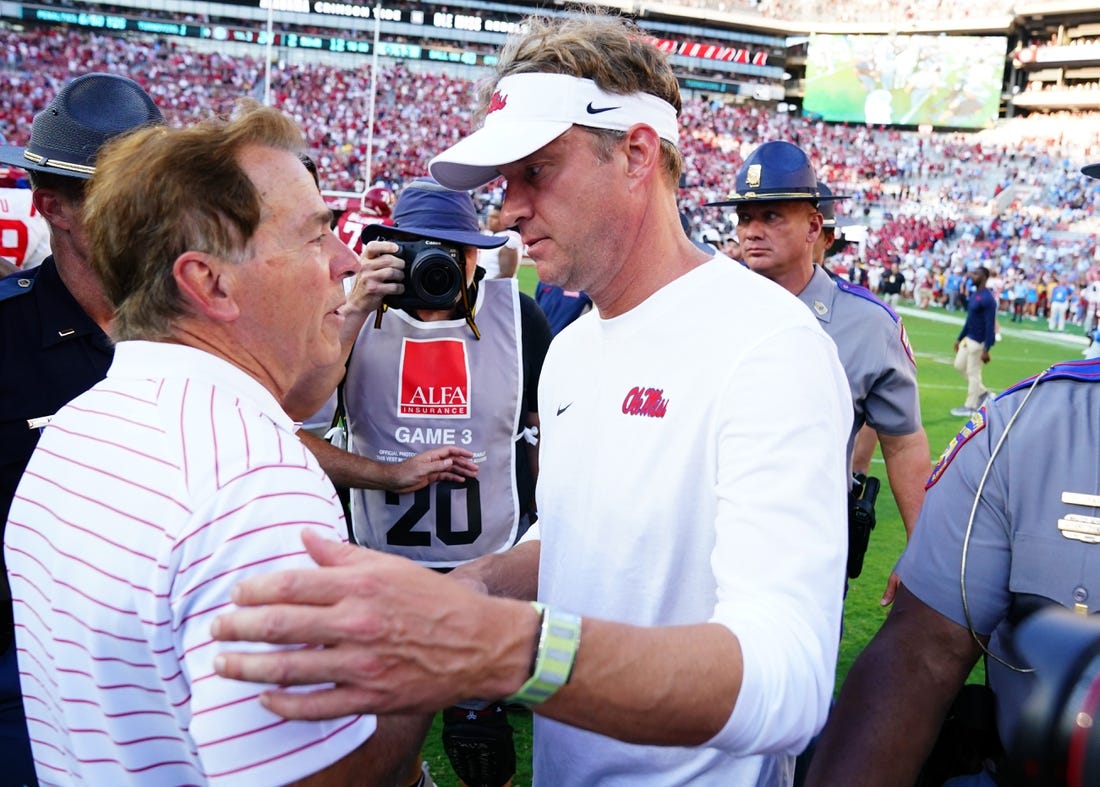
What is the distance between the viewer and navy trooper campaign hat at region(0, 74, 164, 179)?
2838mm

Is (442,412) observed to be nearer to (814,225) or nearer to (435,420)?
(435,420)

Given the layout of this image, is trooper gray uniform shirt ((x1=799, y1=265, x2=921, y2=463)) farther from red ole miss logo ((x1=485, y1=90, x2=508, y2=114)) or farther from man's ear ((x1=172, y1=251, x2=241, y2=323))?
man's ear ((x1=172, y1=251, x2=241, y2=323))

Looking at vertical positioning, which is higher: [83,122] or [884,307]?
[83,122]

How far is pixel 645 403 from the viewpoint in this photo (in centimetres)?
174

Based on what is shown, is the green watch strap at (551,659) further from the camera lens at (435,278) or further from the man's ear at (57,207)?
the man's ear at (57,207)

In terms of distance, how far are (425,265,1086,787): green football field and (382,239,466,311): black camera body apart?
1993 millimetres

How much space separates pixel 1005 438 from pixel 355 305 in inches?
83.6

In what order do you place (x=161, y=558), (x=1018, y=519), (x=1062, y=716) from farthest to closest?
(x=1018, y=519)
(x=161, y=558)
(x=1062, y=716)

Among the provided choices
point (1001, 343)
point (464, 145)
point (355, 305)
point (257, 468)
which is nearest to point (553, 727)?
point (257, 468)

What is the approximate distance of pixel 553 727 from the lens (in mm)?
1918

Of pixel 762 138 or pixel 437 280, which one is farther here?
pixel 762 138

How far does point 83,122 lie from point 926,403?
460 inches

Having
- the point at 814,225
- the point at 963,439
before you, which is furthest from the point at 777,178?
the point at 963,439

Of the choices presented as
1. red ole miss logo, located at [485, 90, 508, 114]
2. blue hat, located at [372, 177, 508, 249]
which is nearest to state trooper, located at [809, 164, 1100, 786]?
red ole miss logo, located at [485, 90, 508, 114]
